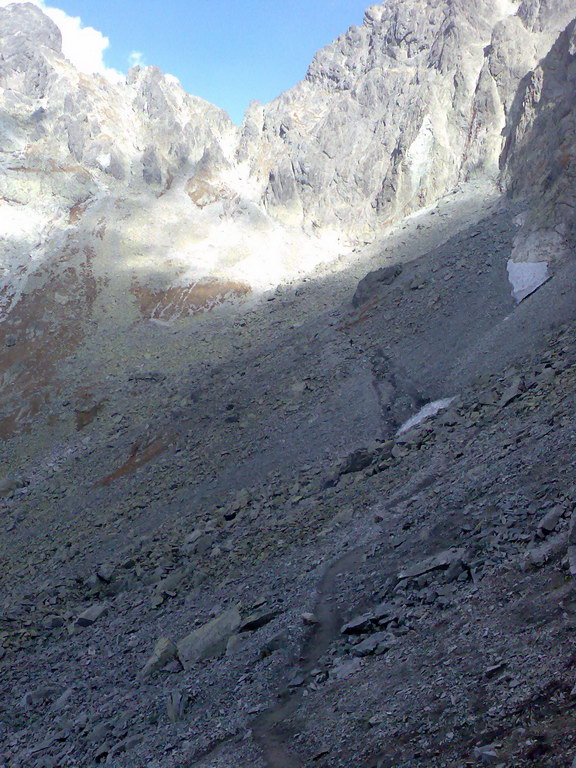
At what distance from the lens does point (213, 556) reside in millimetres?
20016

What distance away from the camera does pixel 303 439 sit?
89.9 ft

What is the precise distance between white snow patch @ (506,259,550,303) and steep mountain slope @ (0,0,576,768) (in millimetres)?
418

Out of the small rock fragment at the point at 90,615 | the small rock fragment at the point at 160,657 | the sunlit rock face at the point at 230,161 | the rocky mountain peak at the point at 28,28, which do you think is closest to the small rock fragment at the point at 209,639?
the small rock fragment at the point at 160,657

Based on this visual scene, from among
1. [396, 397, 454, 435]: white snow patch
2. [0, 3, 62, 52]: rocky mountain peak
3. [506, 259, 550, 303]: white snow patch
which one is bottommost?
[396, 397, 454, 435]: white snow patch

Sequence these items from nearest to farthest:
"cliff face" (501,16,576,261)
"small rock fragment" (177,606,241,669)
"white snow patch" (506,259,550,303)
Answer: "small rock fragment" (177,606,241,669), "white snow patch" (506,259,550,303), "cliff face" (501,16,576,261)

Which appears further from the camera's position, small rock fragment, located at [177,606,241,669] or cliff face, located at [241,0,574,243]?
cliff face, located at [241,0,574,243]

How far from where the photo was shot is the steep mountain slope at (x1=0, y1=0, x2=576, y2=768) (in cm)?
1086

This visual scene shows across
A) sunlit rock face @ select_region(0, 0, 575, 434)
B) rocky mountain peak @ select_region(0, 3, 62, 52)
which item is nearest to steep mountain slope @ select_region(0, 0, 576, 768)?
sunlit rock face @ select_region(0, 0, 575, 434)

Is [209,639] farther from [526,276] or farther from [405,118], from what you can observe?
[405,118]

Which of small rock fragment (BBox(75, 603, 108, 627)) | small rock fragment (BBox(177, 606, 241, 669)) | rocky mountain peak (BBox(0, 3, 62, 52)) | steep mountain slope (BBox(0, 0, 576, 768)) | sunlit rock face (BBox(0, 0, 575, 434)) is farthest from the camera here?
rocky mountain peak (BBox(0, 3, 62, 52))

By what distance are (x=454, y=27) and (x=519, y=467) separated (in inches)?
3117

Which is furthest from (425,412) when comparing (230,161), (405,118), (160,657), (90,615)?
(230,161)

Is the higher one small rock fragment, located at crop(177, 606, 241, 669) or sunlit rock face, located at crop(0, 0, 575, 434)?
sunlit rock face, located at crop(0, 0, 575, 434)

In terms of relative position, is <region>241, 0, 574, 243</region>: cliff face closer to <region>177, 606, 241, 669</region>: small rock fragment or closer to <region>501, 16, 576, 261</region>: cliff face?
<region>501, 16, 576, 261</region>: cliff face
